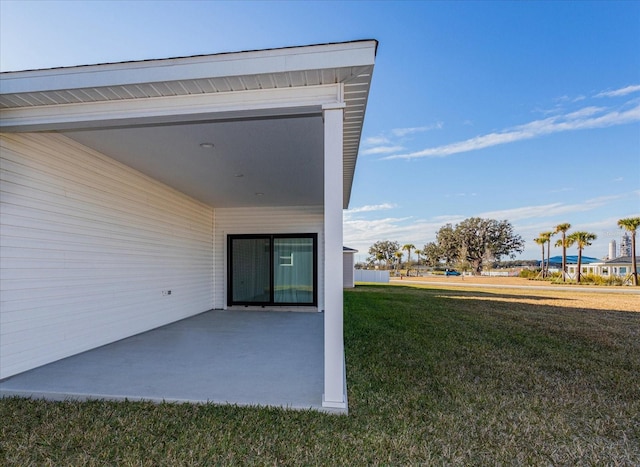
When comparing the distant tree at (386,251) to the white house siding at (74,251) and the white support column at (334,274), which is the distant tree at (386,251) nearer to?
the white house siding at (74,251)

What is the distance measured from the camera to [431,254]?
4769cm

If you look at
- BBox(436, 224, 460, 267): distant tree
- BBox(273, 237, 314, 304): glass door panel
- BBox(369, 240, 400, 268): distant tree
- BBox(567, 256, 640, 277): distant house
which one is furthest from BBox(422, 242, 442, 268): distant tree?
BBox(273, 237, 314, 304): glass door panel

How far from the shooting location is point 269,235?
29.5 ft

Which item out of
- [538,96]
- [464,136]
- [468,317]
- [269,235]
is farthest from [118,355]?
[464,136]

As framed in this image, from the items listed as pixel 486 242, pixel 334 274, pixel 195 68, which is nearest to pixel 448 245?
pixel 486 242

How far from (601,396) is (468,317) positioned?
15.8ft

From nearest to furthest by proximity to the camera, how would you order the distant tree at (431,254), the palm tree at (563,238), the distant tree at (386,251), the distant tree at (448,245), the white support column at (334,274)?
the white support column at (334,274)
the palm tree at (563,238)
the distant tree at (448,245)
the distant tree at (431,254)
the distant tree at (386,251)

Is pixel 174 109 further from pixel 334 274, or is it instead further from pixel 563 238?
pixel 563 238

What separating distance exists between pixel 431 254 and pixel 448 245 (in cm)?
306

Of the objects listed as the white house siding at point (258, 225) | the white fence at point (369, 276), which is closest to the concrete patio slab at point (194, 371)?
the white house siding at point (258, 225)

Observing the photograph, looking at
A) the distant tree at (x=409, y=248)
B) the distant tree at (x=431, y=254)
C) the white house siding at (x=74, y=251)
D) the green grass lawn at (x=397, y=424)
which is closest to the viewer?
the green grass lawn at (x=397, y=424)

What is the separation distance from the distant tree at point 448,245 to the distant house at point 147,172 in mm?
41184

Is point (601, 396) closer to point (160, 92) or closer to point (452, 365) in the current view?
point (452, 365)

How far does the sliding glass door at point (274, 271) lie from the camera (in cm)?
894
